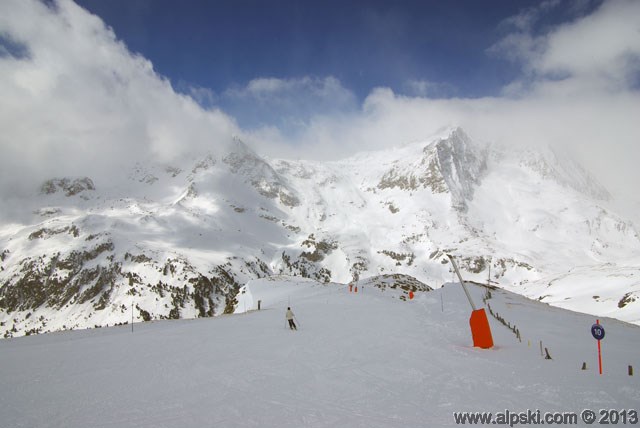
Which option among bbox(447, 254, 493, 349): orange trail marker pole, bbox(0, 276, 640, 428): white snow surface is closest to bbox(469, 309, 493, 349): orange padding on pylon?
bbox(447, 254, 493, 349): orange trail marker pole

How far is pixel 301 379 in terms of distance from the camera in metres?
13.2

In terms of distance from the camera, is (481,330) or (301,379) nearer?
(301,379)

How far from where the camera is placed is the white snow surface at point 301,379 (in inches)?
386

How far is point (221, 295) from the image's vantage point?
152375 millimetres

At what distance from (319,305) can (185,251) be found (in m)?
157

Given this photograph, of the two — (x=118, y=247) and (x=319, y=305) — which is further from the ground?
(x=118, y=247)

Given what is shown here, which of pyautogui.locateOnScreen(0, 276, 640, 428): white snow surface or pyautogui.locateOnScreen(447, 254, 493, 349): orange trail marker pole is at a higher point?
pyautogui.locateOnScreen(447, 254, 493, 349): orange trail marker pole

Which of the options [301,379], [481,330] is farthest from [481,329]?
[301,379]

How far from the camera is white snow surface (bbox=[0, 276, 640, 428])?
9.81 meters

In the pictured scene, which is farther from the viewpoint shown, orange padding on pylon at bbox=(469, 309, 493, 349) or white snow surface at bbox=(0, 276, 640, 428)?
orange padding on pylon at bbox=(469, 309, 493, 349)

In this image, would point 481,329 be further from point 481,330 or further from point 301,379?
point 301,379

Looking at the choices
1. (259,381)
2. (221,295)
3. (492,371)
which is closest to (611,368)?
(492,371)

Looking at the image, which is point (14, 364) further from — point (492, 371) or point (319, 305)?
point (319, 305)

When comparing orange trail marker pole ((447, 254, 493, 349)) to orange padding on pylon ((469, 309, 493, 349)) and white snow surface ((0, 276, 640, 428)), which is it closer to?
orange padding on pylon ((469, 309, 493, 349))
